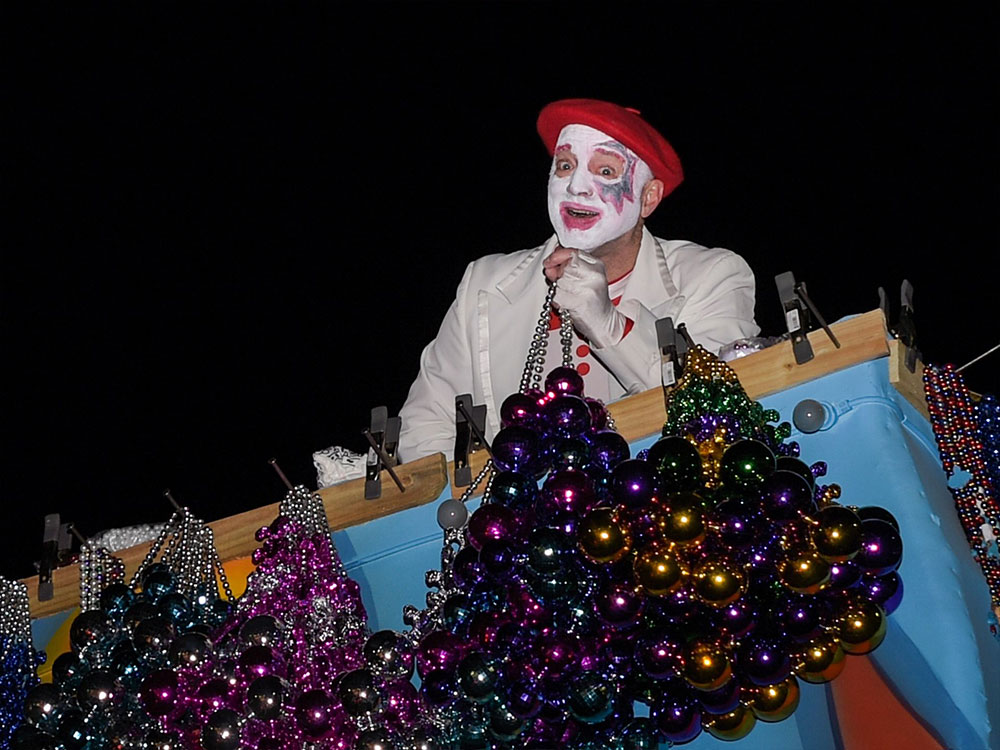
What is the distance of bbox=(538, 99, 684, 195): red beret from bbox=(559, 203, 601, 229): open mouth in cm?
11

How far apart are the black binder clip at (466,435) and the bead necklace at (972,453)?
500 millimetres

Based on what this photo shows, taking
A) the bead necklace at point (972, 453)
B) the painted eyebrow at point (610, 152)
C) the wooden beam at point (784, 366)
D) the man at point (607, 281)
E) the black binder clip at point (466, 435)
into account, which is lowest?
the bead necklace at point (972, 453)

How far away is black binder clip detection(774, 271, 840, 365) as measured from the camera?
1.48 meters

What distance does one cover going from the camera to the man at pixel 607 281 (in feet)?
6.13

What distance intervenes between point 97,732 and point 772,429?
779 mm

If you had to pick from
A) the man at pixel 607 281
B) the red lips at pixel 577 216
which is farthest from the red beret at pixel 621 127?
the red lips at pixel 577 216

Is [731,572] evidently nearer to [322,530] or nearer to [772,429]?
[772,429]

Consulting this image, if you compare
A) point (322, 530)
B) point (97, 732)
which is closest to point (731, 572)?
point (322, 530)

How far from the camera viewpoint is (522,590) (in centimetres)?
136

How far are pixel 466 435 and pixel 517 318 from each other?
1.15ft

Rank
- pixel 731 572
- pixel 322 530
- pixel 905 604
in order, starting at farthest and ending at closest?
1. pixel 322 530
2. pixel 905 604
3. pixel 731 572

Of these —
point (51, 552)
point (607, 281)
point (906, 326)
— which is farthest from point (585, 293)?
point (51, 552)

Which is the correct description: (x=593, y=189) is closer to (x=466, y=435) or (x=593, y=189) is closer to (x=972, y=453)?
(x=466, y=435)

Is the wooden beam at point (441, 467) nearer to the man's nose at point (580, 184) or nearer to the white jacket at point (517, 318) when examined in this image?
the white jacket at point (517, 318)
